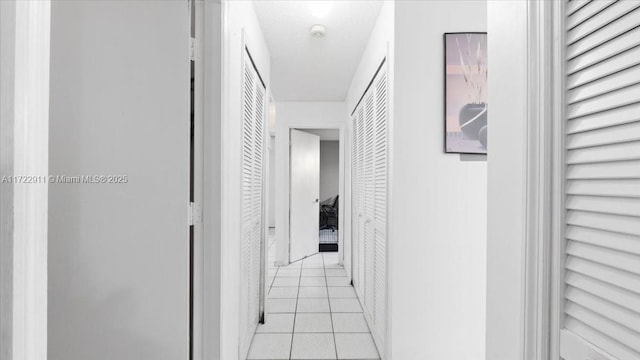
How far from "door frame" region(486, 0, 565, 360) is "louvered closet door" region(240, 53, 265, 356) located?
154cm

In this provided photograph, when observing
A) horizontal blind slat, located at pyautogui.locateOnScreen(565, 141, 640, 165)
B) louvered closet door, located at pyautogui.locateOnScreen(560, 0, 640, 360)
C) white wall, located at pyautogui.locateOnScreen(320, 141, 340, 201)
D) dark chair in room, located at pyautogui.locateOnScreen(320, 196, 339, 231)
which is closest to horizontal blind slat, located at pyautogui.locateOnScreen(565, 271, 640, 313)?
louvered closet door, located at pyautogui.locateOnScreen(560, 0, 640, 360)

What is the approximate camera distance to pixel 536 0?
2.67 feet

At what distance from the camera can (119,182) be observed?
53.8 inches

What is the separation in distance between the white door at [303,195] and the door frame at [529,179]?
4617 millimetres

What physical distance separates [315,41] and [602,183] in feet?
9.26

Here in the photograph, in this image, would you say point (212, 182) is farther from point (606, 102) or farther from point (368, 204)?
point (368, 204)

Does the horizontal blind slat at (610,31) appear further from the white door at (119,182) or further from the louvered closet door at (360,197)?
the louvered closet door at (360,197)

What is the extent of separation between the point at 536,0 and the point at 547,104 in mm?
250

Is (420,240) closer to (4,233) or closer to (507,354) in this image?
(507,354)

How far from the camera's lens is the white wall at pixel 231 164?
1.61 meters

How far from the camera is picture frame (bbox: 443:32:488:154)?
2.09m

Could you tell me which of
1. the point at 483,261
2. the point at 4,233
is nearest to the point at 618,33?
the point at 4,233

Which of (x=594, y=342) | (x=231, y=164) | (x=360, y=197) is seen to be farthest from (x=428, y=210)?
(x=360, y=197)

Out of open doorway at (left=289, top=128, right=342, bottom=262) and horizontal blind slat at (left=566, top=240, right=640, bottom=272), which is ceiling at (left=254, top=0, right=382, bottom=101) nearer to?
open doorway at (left=289, top=128, right=342, bottom=262)
